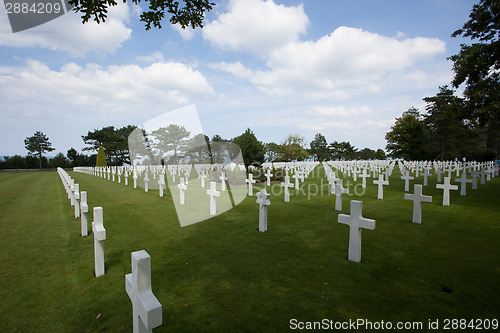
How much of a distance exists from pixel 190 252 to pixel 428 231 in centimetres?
535

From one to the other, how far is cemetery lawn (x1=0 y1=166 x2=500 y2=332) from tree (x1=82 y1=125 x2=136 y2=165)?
55087mm

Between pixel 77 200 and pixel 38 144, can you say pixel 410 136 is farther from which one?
pixel 38 144

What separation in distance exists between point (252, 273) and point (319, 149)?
9518cm

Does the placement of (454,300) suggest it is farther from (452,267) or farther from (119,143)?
(119,143)

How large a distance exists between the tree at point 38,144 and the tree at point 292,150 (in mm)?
61855

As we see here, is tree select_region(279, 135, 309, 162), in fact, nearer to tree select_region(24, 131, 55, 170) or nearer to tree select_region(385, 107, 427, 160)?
tree select_region(385, 107, 427, 160)

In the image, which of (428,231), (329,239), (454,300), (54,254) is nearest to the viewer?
(454,300)

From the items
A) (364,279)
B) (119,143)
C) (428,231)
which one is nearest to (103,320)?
(364,279)

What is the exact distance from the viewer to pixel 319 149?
311 ft

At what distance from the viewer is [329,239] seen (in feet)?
17.3

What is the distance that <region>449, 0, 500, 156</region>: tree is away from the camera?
10.1 metres

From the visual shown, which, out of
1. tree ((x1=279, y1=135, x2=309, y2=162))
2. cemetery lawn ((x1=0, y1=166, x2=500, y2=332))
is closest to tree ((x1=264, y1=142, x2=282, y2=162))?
tree ((x1=279, y1=135, x2=309, y2=162))

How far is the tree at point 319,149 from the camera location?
3588 inches

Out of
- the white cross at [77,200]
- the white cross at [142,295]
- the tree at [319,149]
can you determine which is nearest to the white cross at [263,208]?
the white cross at [142,295]
